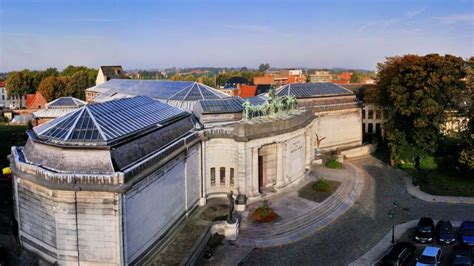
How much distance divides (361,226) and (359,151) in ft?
86.1

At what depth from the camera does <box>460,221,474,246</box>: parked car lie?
30.5 meters

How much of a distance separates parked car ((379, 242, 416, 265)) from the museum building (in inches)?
513

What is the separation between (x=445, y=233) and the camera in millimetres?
31625

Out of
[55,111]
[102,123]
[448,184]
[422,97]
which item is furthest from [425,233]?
[55,111]

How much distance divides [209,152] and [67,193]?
53.0 ft

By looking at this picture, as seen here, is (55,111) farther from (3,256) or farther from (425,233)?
(425,233)

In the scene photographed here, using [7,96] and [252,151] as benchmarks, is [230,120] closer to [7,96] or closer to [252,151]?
[252,151]

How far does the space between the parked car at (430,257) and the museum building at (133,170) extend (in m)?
14.7

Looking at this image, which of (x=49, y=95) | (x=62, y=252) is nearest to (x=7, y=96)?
(x=49, y=95)

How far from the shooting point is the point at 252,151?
37312 mm

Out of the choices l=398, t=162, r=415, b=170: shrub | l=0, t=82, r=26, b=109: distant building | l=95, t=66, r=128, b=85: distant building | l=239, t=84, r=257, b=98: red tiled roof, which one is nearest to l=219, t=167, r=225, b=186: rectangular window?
l=398, t=162, r=415, b=170: shrub

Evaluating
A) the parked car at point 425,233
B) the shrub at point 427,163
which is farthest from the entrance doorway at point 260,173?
the shrub at point 427,163

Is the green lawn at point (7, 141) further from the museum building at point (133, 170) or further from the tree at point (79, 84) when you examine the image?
the tree at point (79, 84)

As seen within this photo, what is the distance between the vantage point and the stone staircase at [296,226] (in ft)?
103
